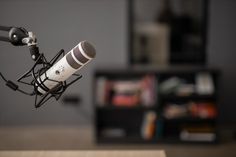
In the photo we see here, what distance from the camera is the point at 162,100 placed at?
3709mm

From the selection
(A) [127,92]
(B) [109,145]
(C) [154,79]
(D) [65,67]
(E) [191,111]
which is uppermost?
(D) [65,67]

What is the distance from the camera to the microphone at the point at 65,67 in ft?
2.94

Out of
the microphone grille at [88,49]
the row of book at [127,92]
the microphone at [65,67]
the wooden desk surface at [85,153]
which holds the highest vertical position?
the microphone grille at [88,49]

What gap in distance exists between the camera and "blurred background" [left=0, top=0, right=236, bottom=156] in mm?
3625

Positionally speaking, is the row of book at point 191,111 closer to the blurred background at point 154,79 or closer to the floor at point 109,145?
the blurred background at point 154,79

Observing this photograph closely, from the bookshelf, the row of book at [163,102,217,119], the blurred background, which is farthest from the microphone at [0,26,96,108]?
the row of book at [163,102,217,119]

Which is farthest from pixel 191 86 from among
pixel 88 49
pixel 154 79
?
pixel 88 49

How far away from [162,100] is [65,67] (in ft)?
9.37

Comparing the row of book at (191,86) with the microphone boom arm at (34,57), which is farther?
the row of book at (191,86)

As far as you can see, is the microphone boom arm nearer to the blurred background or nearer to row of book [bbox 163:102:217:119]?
the blurred background

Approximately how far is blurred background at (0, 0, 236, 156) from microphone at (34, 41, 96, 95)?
254cm

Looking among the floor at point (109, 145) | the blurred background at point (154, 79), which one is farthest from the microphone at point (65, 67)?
the blurred background at point (154, 79)

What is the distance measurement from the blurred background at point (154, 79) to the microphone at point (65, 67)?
2.54 meters

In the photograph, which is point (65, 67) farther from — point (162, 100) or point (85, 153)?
point (162, 100)
